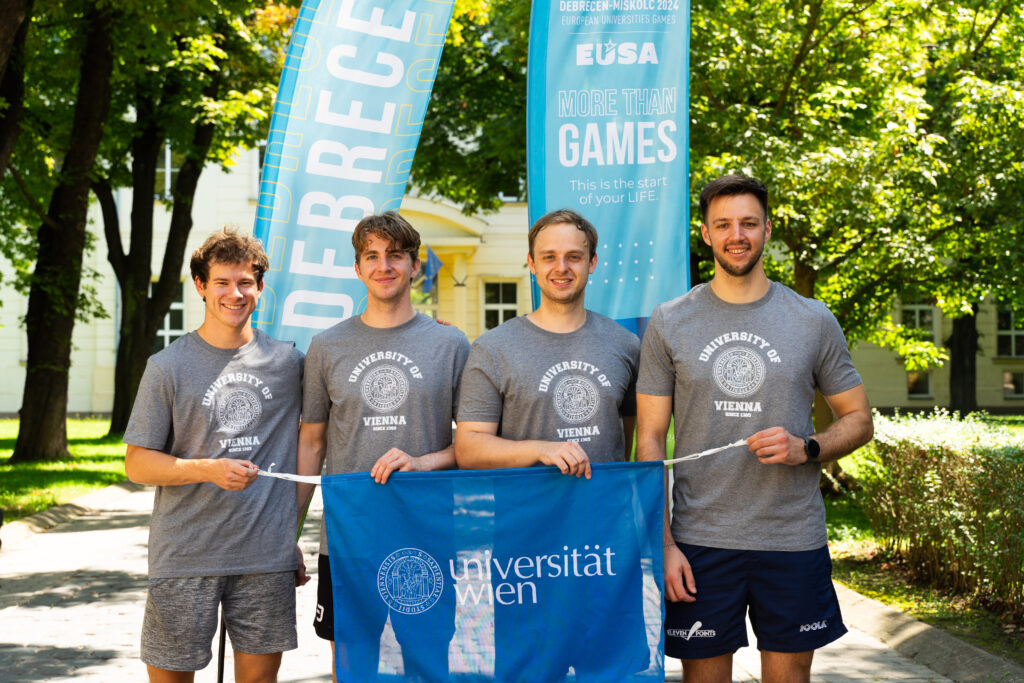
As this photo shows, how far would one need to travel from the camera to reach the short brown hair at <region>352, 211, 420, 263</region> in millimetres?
4172

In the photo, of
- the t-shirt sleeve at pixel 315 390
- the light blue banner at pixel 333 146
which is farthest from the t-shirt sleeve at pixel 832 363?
the light blue banner at pixel 333 146

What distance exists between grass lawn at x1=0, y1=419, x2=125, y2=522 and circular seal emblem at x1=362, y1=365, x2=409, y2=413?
26.6ft

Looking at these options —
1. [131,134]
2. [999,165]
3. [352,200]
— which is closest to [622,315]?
[352,200]

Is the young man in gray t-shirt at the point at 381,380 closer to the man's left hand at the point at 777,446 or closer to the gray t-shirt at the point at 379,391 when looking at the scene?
the gray t-shirt at the point at 379,391

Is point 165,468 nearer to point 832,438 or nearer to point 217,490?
point 217,490

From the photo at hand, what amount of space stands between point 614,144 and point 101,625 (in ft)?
15.9

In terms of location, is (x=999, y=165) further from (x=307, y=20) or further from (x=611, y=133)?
(x=307, y=20)

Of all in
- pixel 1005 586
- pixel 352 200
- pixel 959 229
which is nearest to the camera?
pixel 352 200

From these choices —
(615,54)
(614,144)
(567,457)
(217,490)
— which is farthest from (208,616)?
(615,54)

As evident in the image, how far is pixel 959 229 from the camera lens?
35.0 feet

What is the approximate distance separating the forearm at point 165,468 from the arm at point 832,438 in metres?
1.94

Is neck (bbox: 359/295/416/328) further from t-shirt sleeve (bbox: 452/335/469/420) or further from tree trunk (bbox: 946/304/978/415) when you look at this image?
tree trunk (bbox: 946/304/978/415)

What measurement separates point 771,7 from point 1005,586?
23.9 ft

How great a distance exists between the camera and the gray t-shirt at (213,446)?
394 centimetres
